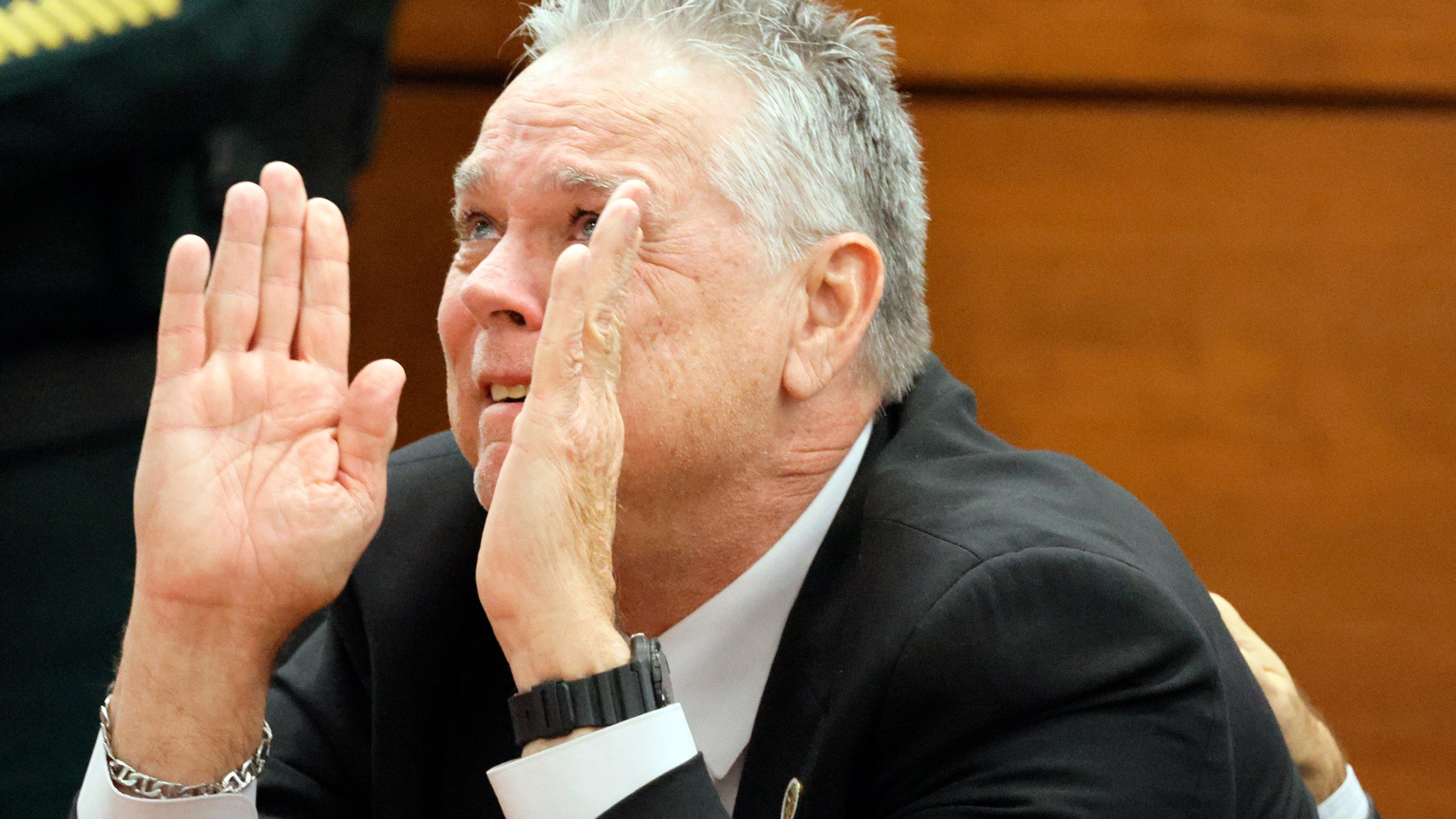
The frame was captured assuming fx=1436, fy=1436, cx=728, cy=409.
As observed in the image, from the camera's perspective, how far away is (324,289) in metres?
1.19

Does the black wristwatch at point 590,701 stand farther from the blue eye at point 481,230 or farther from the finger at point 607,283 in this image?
the blue eye at point 481,230

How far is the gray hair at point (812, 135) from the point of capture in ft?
3.90

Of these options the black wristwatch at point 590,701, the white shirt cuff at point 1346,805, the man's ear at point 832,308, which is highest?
the man's ear at point 832,308

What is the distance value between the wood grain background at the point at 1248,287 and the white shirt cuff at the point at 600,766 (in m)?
1.22

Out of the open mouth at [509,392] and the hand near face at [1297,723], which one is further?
the hand near face at [1297,723]

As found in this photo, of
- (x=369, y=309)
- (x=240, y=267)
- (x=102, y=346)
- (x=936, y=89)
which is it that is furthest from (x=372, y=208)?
(x=240, y=267)

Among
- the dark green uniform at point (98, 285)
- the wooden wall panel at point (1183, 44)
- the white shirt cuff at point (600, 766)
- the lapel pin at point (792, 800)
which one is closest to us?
the white shirt cuff at point (600, 766)

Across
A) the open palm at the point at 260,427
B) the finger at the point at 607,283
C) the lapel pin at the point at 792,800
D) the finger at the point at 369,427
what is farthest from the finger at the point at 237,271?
the lapel pin at the point at 792,800

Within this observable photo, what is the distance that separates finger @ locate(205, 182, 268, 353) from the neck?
347 mm

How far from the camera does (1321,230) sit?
6.64 ft

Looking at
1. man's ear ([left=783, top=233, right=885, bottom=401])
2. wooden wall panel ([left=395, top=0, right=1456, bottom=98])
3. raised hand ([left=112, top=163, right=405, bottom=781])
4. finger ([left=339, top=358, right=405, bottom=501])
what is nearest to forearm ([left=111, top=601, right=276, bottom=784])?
raised hand ([left=112, top=163, right=405, bottom=781])

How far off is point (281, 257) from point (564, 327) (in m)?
0.30

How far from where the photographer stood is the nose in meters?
1.13

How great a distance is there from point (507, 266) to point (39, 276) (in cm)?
69
